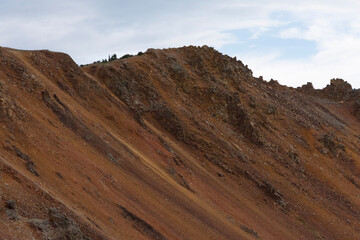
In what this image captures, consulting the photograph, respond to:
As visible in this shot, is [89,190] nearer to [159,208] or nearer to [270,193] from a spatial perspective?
[159,208]

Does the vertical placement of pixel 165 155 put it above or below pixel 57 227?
above

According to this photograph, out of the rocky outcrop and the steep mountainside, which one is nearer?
the rocky outcrop

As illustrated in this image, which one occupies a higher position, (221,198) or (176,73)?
(176,73)

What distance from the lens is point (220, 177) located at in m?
37.8

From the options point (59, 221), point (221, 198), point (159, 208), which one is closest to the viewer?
point (59, 221)

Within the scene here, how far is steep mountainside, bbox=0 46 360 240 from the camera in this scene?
21.2m

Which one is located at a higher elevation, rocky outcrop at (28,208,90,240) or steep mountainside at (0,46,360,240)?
steep mountainside at (0,46,360,240)

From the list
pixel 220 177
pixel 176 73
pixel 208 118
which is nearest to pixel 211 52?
pixel 176 73

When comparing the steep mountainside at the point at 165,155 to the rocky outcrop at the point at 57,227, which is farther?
the steep mountainside at the point at 165,155

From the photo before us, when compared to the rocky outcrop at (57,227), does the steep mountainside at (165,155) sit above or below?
above

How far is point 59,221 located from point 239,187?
75.5 ft

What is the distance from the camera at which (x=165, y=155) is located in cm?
3550

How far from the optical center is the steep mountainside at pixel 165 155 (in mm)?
21156

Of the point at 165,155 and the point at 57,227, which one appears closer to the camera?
the point at 57,227
